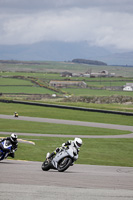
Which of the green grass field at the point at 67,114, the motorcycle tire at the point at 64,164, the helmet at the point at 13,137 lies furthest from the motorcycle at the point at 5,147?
the green grass field at the point at 67,114

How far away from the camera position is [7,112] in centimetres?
6481

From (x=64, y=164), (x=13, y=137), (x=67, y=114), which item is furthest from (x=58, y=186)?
(x=67, y=114)

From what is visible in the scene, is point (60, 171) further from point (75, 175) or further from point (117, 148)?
point (117, 148)

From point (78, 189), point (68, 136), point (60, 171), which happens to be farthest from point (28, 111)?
point (78, 189)

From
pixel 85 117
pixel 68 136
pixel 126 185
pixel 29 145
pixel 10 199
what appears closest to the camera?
pixel 10 199

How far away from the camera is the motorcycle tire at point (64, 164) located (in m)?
18.2

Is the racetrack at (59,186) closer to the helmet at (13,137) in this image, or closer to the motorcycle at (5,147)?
the motorcycle at (5,147)

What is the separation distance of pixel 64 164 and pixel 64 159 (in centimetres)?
21

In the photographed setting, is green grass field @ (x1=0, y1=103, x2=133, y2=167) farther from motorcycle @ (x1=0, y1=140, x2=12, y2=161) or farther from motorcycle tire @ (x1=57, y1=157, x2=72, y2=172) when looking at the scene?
motorcycle tire @ (x1=57, y1=157, x2=72, y2=172)

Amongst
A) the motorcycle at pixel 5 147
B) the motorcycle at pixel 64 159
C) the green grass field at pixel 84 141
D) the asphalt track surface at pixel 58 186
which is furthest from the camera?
the green grass field at pixel 84 141

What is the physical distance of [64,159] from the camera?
18344 millimetres

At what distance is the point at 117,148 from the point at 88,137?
22.8ft

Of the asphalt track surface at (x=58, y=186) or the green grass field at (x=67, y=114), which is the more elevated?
the asphalt track surface at (x=58, y=186)

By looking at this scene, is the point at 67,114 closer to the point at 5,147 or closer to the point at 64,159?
the point at 5,147
